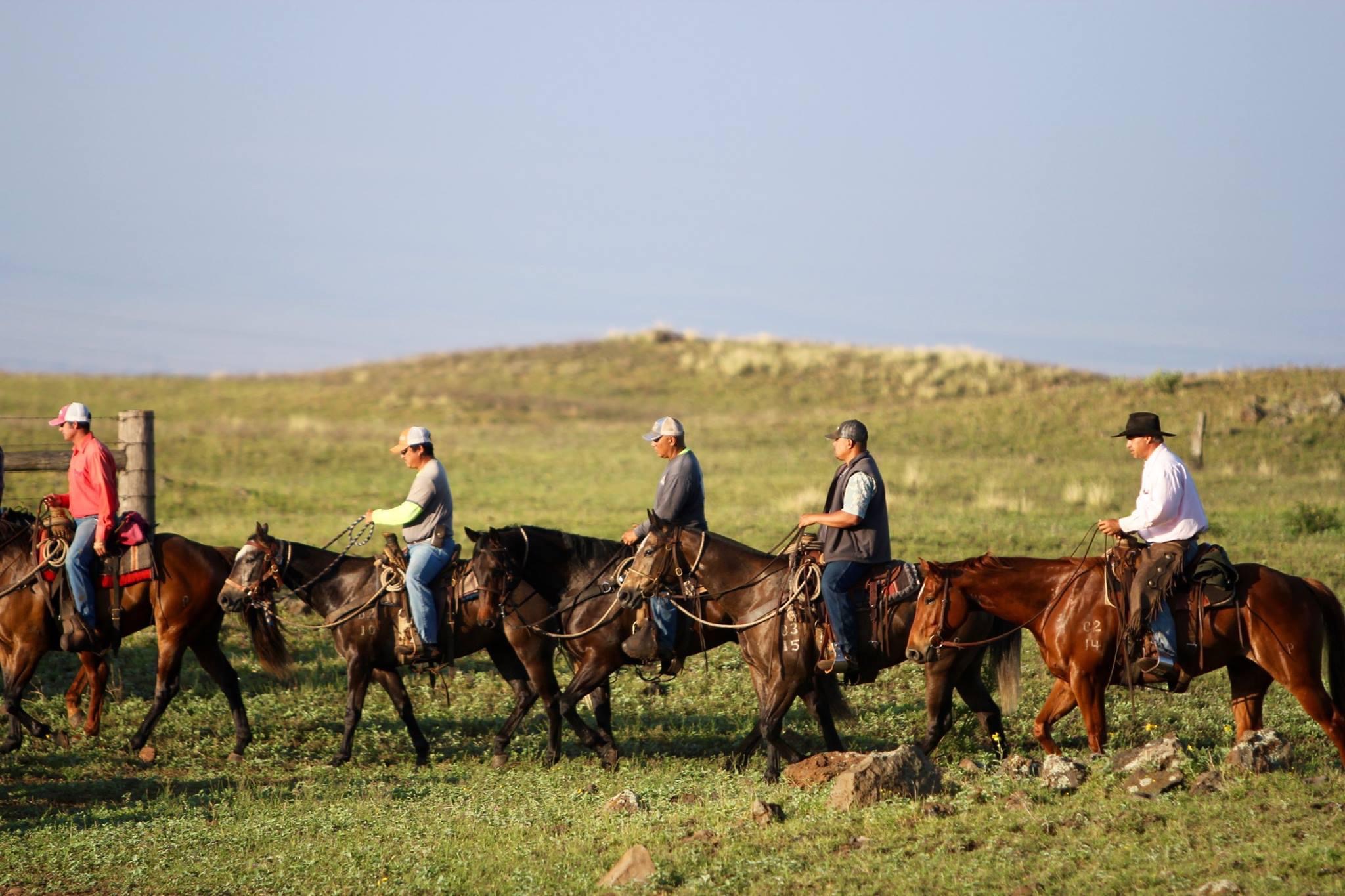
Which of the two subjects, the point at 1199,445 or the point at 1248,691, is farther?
the point at 1199,445

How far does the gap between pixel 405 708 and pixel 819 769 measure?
13.0ft

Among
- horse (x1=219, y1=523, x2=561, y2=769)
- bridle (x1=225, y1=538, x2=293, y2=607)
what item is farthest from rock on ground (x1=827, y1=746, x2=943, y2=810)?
bridle (x1=225, y1=538, x2=293, y2=607)

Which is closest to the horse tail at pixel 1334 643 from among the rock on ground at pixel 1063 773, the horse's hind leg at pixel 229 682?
the rock on ground at pixel 1063 773

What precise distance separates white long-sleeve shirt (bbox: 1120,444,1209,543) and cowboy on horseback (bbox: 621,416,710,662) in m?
3.30

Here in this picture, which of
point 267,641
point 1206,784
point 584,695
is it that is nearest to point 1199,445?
point 584,695

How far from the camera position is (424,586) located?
11.2 m

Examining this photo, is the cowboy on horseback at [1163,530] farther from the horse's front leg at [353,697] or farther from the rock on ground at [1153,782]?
the horse's front leg at [353,697]

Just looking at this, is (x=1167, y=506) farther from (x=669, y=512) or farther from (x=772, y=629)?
(x=669, y=512)

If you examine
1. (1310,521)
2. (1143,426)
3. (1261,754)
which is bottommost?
(1261,754)

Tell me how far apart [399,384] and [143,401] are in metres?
11.2

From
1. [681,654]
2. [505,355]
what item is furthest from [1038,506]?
[505,355]

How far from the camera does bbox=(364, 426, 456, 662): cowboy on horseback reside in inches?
435

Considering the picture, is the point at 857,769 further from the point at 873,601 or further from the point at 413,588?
the point at 413,588

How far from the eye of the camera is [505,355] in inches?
2480
